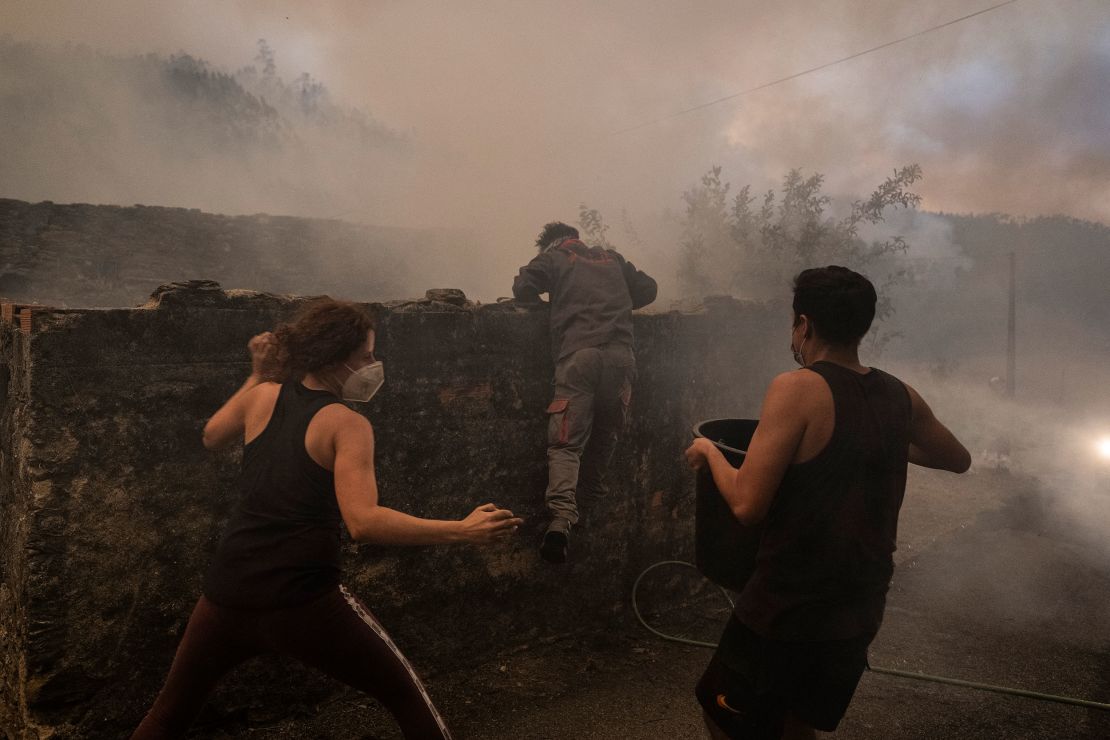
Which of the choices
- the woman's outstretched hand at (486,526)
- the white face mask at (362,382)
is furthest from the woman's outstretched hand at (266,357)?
the woman's outstretched hand at (486,526)

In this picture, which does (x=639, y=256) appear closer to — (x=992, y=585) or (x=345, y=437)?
(x=992, y=585)

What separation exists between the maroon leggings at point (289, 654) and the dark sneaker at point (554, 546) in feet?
4.72

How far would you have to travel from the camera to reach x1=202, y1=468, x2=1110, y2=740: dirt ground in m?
3.55

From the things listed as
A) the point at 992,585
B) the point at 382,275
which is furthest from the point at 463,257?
the point at 992,585

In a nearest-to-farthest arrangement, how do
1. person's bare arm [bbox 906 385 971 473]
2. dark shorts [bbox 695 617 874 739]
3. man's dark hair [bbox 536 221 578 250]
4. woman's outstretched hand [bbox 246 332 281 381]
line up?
dark shorts [bbox 695 617 874 739] < person's bare arm [bbox 906 385 971 473] < woman's outstretched hand [bbox 246 332 281 381] < man's dark hair [bbox 536 221 578 250]

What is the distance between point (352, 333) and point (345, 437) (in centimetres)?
42

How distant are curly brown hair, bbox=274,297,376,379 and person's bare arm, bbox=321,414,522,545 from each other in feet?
0.72

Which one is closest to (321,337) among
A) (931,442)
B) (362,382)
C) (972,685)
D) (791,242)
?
(362,382)

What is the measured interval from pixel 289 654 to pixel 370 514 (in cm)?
54

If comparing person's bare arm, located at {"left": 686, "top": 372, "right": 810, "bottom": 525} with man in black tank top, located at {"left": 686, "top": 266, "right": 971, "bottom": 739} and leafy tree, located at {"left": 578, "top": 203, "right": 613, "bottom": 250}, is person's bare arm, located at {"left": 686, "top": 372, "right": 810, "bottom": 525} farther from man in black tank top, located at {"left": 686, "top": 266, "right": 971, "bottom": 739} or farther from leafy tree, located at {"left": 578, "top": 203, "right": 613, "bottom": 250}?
leafy tree, located at {"left": 578, "top": 203, "right": 613, "bottom": 250}

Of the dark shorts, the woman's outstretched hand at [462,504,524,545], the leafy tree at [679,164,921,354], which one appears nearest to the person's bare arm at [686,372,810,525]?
the dark shorts

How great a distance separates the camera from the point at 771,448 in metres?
2.00

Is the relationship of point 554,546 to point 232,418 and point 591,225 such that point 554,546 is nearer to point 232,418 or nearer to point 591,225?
point 232,418

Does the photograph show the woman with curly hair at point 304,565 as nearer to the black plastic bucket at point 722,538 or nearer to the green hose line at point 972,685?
the black plastic bucket at point 722,538
